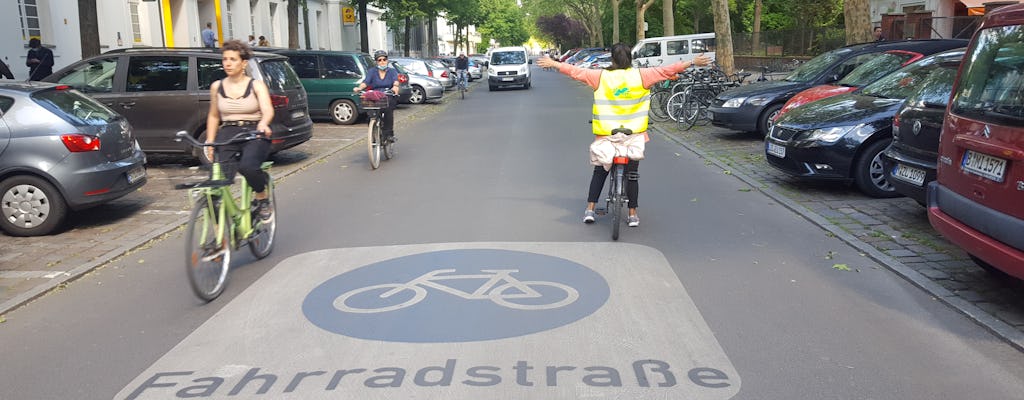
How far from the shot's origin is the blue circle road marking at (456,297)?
4848 mm

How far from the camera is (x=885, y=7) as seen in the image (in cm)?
4075

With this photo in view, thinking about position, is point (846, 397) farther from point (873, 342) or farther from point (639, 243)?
point (639, 243)

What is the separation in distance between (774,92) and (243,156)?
10.4 m

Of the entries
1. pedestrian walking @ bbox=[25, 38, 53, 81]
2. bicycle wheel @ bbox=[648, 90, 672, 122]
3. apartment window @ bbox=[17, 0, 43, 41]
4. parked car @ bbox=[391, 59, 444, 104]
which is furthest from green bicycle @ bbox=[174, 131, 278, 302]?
parked car @ bbox=[391, 59, 444, 104]

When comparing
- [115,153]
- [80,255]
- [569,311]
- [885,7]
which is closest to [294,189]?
[115,153]

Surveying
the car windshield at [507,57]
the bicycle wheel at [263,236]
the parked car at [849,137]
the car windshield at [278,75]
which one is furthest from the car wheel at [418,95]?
the bicycle wheel at [263,236]

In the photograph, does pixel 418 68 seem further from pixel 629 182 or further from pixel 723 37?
pixel 629 182

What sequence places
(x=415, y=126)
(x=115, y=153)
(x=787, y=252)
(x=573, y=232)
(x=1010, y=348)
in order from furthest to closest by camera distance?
(x=415, y=126)
(x=115, y=153)
(x=573, y=232)
(x=787, y=252)
(x=1010, y=348)

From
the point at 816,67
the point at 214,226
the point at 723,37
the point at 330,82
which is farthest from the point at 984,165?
the point at 723,37

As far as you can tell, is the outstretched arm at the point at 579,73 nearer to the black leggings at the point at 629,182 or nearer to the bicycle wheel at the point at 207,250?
the black leggings at the point at 629,182

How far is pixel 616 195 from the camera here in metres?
7.09

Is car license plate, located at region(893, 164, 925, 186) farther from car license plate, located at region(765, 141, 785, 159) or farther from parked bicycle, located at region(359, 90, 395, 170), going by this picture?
parked bicycle, located at region(359, 90, 395, 170)

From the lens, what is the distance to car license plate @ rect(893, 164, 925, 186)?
6.75 meters

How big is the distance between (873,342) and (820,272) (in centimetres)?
152
